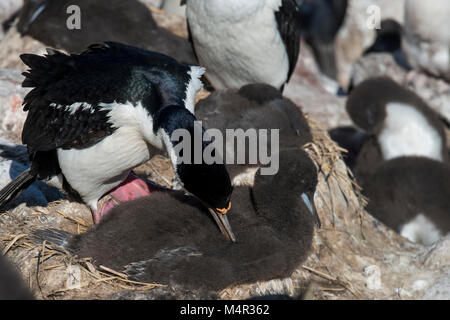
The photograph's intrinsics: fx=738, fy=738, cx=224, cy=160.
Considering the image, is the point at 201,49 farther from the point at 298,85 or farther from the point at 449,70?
the point at 449,70

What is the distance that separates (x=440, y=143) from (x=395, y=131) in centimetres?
62

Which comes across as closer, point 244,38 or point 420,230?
point 244,38

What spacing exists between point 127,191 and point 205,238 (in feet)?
3.68

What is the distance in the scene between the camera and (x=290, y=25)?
7012 millimetres

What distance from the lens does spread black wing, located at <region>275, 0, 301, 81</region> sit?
6863 mm

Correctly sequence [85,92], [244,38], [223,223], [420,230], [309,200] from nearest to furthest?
[223,223], [85,92], [309,200], [244,38], [420,230]

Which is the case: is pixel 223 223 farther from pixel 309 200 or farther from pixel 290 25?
pixel 290 25

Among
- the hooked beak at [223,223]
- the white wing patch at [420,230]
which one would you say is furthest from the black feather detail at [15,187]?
the white wing patch at [420,230]

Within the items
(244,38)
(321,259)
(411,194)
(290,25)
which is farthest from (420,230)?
(244,38)

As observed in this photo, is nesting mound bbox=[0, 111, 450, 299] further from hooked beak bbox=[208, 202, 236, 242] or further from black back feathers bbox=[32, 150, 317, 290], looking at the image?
hooked beak bbox=[208, 202, 236, 242]

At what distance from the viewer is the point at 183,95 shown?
4992mm
